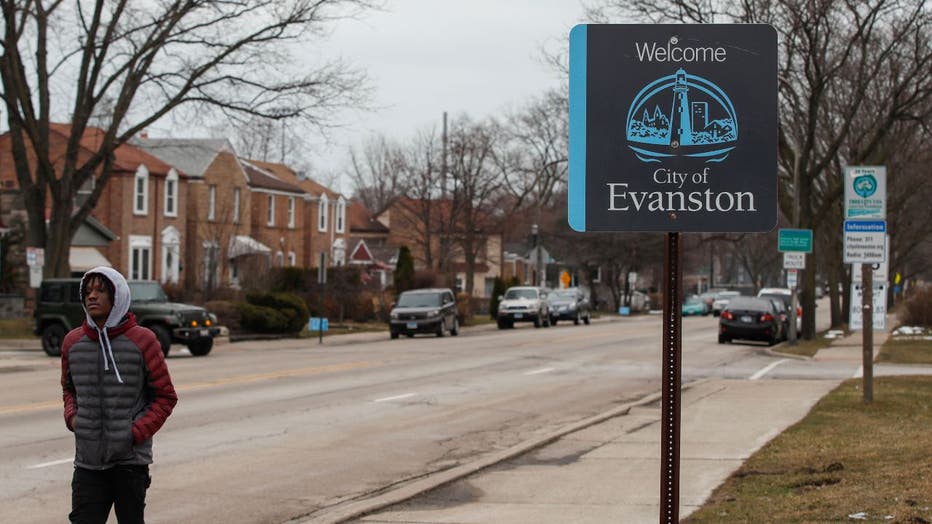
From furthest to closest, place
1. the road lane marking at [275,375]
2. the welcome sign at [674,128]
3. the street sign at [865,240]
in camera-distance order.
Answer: the road lane marking at [275,375]
the street sign at [865,240]
the welcome sign at [674,128]

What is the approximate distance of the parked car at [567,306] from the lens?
5641 centimetres

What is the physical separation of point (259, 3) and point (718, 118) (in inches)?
1212

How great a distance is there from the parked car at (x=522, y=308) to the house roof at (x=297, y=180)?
24328 mm

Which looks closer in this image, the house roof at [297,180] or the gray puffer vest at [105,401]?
the gray puffer vest at [105,401]

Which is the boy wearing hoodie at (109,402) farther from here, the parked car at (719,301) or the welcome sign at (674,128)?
the parked car at (719,301)

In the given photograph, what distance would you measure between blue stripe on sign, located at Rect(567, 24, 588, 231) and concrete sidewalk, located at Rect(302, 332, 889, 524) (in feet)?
12.6

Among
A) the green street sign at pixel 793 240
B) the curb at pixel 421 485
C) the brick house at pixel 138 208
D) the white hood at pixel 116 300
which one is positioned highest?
the brick house at pixel 138 208

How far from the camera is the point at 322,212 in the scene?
74.0m

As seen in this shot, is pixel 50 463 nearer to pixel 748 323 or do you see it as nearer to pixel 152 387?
pixel 152 387

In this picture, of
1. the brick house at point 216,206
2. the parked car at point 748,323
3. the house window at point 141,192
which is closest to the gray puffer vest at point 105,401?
the parked car at point 748,323

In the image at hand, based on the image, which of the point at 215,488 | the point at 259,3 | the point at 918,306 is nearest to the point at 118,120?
the point at 259,3

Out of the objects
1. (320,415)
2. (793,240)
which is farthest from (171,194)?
(320,415)

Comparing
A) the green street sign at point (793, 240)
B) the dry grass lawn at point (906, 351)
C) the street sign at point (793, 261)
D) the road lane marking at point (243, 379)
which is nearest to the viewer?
the road lane marking at point (243, 379)

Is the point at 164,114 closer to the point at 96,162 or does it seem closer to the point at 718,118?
the point at 96,162
